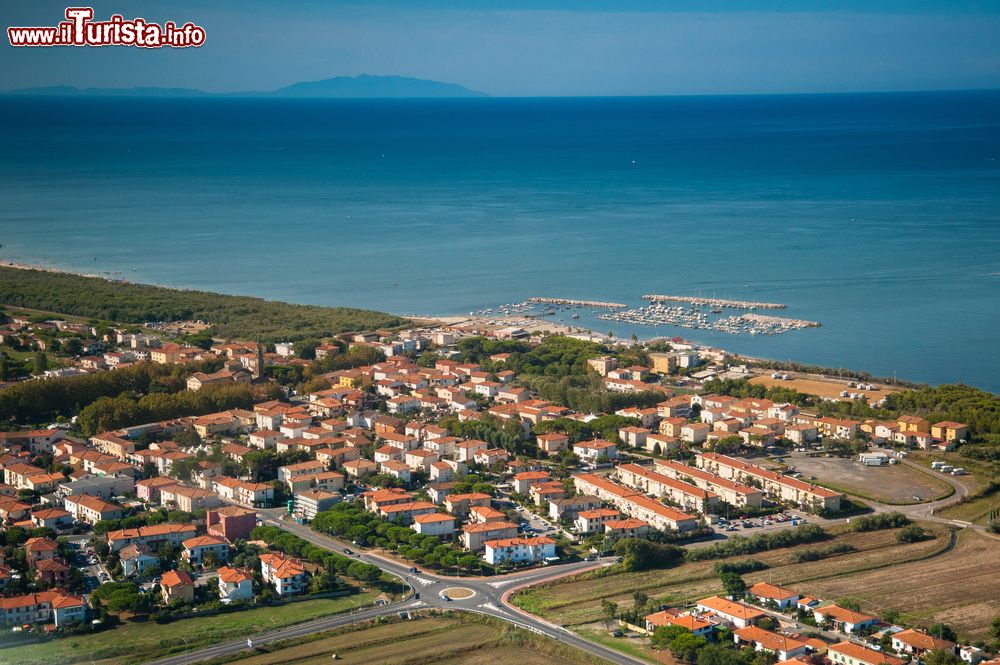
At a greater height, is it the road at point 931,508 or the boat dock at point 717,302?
the boat dock at point 717,302

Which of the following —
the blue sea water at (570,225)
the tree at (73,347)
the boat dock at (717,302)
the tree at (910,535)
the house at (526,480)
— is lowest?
the tree at (910,535)

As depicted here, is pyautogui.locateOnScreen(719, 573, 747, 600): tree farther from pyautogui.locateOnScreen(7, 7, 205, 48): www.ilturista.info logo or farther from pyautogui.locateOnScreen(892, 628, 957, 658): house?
pyautogui.locateOnScreen(7, 7, 205, 48): www.ilturista.info logo

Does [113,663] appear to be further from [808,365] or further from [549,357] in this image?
[808,365]

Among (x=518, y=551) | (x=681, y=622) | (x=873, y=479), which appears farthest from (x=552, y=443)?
(x=681, y=622)

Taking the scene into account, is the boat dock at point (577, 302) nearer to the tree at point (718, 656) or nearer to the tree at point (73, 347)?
the tree at point (73, 347)

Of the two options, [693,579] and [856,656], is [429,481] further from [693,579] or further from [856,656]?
[856,656]

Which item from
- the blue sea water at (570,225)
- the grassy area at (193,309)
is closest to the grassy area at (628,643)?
the blue sea water at (570,225)

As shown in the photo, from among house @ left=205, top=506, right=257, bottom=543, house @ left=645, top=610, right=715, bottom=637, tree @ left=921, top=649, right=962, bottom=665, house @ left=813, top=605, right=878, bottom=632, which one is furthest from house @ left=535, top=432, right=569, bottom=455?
tree @ left=921, top=649, right=962, bottom=665
